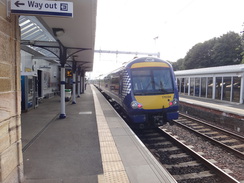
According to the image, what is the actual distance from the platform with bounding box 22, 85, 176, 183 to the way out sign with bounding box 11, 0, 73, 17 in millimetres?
2580

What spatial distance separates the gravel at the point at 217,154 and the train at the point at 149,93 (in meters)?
1.05

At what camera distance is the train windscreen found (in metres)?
6.22

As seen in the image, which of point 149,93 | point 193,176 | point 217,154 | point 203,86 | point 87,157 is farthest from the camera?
point 203,86

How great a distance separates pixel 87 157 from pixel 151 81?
3.57 metres

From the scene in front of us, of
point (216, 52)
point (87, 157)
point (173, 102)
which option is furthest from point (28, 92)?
point (216, 52)

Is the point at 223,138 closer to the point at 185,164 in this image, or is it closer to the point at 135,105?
the point at 185,164

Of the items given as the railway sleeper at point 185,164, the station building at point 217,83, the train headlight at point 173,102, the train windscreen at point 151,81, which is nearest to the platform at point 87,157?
the railway sleeper at point 185,164

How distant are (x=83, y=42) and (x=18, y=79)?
5076 millimetres

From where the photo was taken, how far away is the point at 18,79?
276 cm

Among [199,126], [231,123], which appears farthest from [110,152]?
[231,123]

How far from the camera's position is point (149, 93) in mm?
6176

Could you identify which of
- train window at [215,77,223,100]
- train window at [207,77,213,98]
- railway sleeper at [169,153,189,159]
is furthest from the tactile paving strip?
train window at [207,77,213,98]

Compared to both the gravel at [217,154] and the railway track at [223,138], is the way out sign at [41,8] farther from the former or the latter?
the railway track at [223,138]

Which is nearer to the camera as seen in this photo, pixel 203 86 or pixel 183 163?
pixel 183 163
